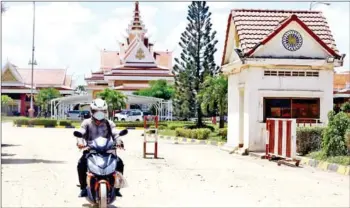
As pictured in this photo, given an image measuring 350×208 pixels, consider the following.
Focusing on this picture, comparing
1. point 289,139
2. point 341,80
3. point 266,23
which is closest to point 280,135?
point 289,139

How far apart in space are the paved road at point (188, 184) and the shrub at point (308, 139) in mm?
1403

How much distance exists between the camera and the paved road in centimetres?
948

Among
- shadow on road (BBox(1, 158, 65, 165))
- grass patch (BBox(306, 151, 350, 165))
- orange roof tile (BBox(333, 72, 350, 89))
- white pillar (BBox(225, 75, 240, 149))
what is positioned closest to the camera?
grass patch (BBox(306, 151, 350, 165))

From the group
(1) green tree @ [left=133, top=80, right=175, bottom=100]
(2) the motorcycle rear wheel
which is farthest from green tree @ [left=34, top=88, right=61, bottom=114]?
(2) the motorcycle rear wheel

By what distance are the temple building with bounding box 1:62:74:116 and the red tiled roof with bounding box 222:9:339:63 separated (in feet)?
179

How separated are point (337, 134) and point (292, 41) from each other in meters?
5.74

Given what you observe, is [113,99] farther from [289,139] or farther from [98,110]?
[98,110]

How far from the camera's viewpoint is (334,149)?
51.6ft

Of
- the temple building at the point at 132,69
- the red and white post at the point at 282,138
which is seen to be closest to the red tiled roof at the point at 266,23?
the red and white post at the point at 282,138

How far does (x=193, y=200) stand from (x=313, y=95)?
38.3ft

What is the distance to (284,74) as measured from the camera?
20.4 meters

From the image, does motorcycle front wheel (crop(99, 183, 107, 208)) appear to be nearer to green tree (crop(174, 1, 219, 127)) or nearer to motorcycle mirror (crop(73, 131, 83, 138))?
motorcycle mirror (crop(73, 131, 83, 138))

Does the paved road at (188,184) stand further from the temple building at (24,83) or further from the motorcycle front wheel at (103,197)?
the temple building at (24,83)

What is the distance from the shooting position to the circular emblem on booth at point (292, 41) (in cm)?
2055
